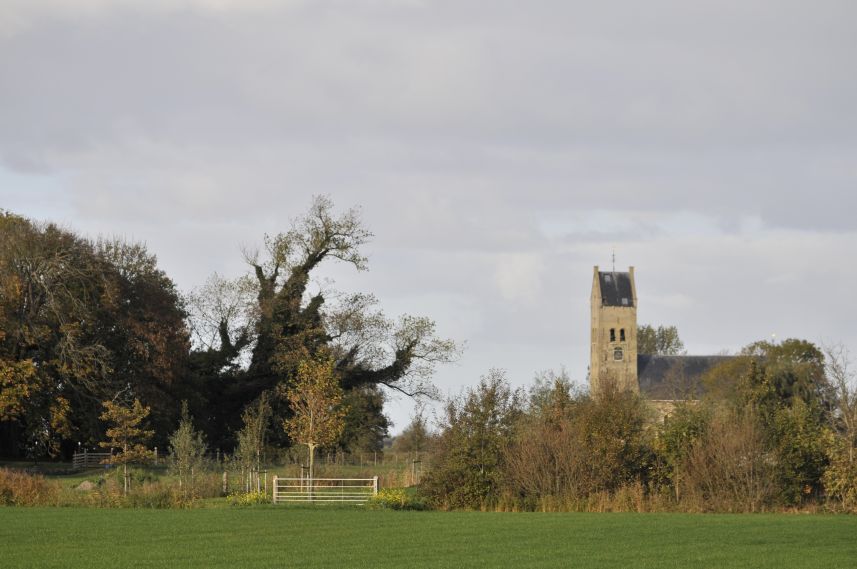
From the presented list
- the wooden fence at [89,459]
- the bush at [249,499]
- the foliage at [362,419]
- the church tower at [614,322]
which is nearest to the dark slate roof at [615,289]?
the church tower at [614,322]

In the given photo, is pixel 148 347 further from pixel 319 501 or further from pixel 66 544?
pixel 66 544

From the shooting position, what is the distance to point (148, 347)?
55.6m

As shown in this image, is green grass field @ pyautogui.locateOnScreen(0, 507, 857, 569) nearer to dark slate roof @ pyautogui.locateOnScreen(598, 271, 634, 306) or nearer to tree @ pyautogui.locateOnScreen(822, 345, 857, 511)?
tree @ pyautogui.locateOnScreen(822, 345, 857, 511)

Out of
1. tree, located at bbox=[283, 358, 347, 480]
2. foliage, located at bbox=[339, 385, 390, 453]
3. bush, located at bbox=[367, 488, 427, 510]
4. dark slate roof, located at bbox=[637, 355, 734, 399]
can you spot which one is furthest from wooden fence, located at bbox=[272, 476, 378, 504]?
dark slate roof, located at bbox=[637, 355, 734, 399]

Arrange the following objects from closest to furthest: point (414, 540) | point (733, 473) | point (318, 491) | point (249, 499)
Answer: point (414, 540) → point (733, 473) → point (249, 499) → point (318, 491)

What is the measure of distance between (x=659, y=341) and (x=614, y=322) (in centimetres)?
1848

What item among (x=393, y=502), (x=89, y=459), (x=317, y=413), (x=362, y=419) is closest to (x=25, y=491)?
(x=393, y=502)

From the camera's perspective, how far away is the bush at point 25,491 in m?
37.7

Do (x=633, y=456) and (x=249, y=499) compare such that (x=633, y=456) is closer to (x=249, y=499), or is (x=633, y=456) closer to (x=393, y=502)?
(x=393, y=502)

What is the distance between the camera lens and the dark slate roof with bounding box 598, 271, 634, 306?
396 ft

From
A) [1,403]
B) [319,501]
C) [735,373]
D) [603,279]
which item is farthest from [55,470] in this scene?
[603,279]

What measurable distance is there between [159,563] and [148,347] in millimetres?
35605

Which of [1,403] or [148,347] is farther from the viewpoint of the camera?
[148,347]

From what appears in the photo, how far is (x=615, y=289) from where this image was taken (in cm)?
12138
